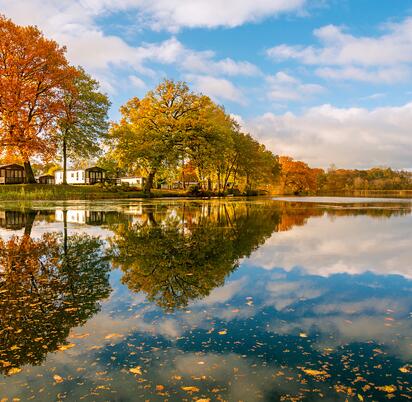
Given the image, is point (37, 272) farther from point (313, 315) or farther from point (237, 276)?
point (313, 315)

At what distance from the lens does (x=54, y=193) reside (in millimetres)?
48562

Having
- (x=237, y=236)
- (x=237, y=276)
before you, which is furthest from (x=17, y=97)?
(x=237, y=276)

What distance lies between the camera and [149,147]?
54.9m

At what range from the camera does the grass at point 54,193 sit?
45469 millimetres

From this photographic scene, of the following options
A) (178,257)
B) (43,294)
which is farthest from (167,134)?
(43,294)

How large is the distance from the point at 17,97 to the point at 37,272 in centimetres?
4486

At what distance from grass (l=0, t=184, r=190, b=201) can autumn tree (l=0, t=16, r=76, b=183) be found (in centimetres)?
425

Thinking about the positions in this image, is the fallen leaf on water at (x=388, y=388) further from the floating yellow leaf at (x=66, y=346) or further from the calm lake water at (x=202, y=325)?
the floating yellow leaf at (x=66, y=346)

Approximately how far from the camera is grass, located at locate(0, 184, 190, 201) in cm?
4547

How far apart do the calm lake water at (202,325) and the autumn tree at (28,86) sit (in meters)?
39.9

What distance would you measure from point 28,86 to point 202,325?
170 ft

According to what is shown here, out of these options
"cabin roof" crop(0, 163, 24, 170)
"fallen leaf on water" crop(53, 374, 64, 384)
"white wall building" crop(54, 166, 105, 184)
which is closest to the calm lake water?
"fallen leaf on water" crop(53, 374, 64, 384)

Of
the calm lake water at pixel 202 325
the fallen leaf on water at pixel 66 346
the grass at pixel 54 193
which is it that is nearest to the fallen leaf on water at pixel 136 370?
the calm lake water at pixel 202 325

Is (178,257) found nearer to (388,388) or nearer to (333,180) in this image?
(388,388)
